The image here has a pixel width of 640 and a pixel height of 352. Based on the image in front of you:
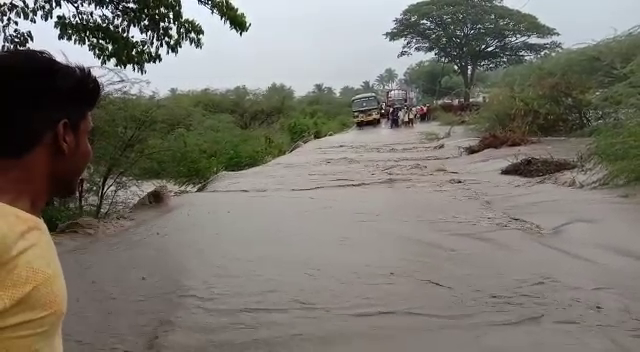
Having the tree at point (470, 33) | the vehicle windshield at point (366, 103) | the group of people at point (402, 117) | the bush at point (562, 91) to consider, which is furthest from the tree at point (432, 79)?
the bush at point (562, 91)

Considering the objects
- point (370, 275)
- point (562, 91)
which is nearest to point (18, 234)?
point (370, 275)

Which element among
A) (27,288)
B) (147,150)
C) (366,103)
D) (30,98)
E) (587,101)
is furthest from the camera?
(366,103)

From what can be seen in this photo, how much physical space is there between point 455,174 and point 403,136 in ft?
52.8

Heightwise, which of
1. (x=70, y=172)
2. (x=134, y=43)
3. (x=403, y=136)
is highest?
(x=134, y=43)

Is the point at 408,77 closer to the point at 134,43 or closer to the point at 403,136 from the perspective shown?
the point at 403,136

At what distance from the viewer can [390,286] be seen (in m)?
5.67

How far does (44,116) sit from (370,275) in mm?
4883

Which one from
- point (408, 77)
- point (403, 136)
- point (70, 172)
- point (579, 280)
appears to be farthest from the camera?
point (408, 77)

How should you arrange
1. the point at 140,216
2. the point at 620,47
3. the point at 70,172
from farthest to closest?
the point at 620,47 → the point at 140,216 → the point at 70,172

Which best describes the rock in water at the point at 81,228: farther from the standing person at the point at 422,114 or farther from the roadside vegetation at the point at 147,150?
the standing person at the point at 422,114

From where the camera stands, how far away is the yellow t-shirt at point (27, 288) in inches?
47.0

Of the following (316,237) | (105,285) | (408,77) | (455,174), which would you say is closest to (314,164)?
(455,174)

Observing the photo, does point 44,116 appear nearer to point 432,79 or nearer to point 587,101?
point 587,101

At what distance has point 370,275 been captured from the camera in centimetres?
605
